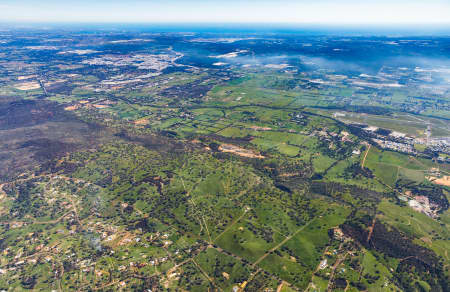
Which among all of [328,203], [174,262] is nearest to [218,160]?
[328,203]

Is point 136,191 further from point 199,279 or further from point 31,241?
point 199,279

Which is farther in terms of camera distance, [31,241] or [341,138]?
[341,138]

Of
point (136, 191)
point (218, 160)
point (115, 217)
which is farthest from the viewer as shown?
point (218, 160)

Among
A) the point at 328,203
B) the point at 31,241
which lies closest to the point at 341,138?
the point at 328,203

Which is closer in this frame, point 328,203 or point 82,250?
point 82,250

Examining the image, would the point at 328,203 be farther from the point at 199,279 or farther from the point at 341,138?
the point at 341,138

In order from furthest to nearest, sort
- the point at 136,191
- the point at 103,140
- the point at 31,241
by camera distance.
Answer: the point at 103,140 → the point at 136,191 → the point at 31,241

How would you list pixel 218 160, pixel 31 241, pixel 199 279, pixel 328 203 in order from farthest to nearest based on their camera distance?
pixel 218 160, pixel 328 203, pixel 31 241, pixel 199 279

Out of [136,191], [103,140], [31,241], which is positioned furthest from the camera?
[103,140]
